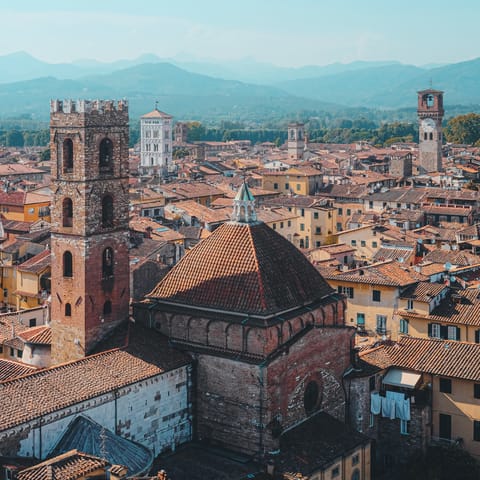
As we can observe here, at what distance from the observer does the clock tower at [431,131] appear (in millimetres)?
99000

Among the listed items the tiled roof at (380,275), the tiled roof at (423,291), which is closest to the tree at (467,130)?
the tiled roof at (380,275)

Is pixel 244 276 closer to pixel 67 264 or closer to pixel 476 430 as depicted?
pixel 67 264

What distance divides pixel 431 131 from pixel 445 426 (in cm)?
7293

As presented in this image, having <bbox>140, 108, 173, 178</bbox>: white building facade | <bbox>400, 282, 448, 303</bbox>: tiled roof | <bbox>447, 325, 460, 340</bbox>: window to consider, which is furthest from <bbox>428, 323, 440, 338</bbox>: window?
<bbox>140, 108, 173, 178</bbox>: white building facade

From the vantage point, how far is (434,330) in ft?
121

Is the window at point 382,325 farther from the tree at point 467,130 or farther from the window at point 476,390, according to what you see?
the tree at point 467,130

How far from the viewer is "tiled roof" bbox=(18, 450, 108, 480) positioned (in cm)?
2080

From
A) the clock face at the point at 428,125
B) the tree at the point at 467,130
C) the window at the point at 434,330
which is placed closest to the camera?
the window at the point at 434,330

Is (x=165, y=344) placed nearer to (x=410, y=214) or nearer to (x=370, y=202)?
(x=410, y=214)

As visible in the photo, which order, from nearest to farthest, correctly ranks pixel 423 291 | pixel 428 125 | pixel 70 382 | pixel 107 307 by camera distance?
pixel 70 382 → pixel 107 307 → pixel 423 291 → pixel 428 125

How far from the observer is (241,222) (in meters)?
30.0

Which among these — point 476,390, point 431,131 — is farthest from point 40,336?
point 431,131

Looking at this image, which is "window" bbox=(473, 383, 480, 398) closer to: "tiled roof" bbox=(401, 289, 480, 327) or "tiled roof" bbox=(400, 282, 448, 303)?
"tiled roof" bbox=(401, 289, 480, 327)

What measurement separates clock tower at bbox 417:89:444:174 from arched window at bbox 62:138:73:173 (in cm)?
7422
